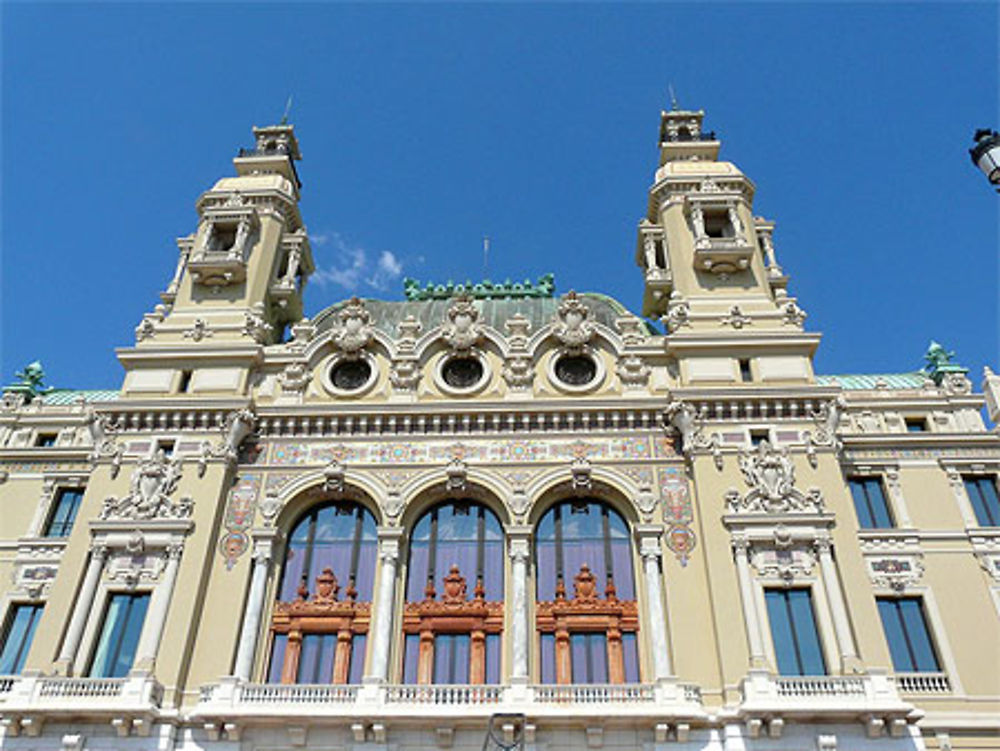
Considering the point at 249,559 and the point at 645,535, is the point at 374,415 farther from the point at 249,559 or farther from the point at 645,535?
the point at 645,535

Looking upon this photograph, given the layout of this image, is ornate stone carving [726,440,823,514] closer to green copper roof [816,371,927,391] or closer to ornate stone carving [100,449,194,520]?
green copper roof [816,371,927,391]

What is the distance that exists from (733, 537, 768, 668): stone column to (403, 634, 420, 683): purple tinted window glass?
10725 millimetres

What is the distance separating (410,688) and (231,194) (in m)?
26.0

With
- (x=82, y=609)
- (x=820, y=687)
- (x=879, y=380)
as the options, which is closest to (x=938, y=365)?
(x=879, y=380)

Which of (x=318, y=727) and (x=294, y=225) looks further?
(x=294, y=225)

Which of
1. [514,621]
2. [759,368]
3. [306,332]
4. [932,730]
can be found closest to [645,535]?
[514,621]

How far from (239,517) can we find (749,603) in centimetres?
1795

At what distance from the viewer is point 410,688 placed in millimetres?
26016

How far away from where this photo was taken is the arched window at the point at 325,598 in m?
28.2

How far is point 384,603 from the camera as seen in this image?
1122 inches

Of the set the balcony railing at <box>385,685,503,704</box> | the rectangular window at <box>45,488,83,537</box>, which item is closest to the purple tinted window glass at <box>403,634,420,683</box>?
the balcony railing at <box>385,685,503,704</box>

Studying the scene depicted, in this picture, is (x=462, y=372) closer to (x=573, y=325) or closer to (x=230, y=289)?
(x=573, y=325)

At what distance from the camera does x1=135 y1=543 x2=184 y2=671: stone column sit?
26858 millimetres

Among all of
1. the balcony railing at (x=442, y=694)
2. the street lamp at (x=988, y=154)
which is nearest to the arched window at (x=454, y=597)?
the balcony railing at (x=442, y=694)
